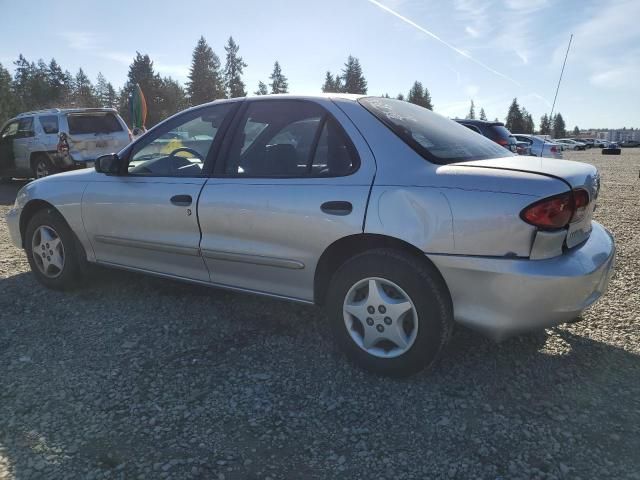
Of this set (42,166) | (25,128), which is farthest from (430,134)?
(25,128)

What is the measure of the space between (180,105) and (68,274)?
8169 cm

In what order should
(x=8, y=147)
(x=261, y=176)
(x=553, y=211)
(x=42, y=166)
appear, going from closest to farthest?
(x=553, y=211)
(x=261, y=176)
(x=42, y=166)
(x=8, y=147)

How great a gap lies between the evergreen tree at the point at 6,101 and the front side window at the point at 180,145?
230 ft

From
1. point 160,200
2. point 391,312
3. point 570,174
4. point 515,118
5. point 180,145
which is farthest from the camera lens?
point 515,118

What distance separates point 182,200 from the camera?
11.0 ft

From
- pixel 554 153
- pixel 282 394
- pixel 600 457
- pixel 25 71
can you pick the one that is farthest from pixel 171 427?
pixel 25 71

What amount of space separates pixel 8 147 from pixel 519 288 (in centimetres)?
1284

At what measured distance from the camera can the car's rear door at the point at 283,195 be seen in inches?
109

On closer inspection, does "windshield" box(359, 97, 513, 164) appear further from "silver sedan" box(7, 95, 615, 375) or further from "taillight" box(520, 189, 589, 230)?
"taillight" box(520, 189, 589, 230)

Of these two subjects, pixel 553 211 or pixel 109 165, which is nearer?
pixel 553 211

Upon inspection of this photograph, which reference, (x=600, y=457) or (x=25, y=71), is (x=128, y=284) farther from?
(x=25, y=71)

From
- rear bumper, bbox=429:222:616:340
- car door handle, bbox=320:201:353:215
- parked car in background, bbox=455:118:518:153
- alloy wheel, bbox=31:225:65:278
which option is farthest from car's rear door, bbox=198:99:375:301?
parked car in background, bbox=455:118:518:153

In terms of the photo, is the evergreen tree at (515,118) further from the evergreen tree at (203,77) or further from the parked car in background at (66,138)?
Answer: the parked car in background at (66,138)

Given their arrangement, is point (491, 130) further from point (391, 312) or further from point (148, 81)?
point (148, 81)
